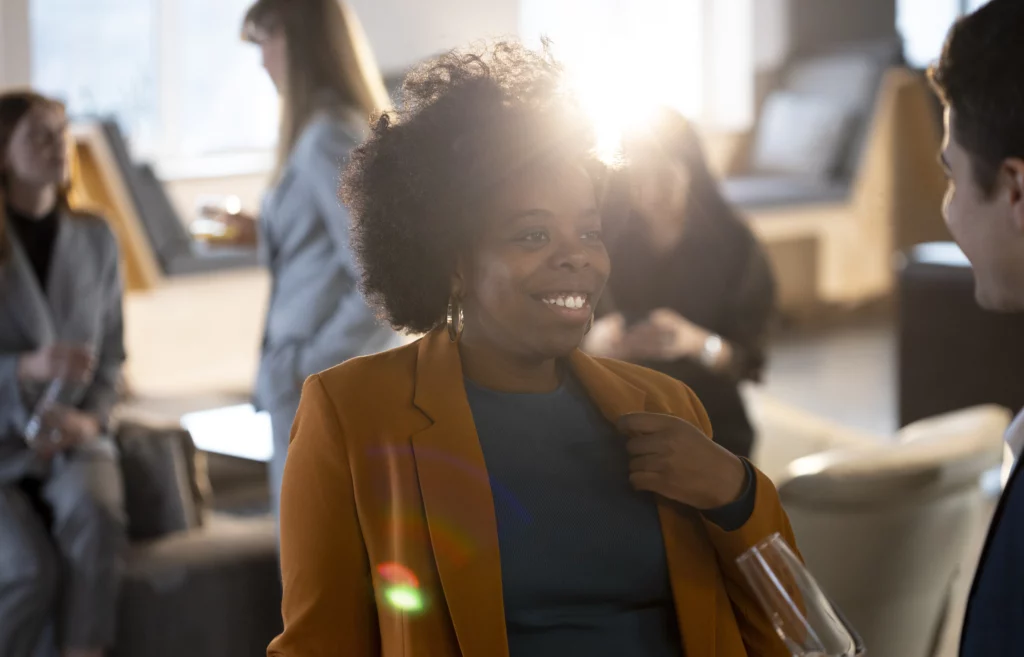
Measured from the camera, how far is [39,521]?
2527mm

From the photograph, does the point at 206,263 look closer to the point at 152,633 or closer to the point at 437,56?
the point at 152,633

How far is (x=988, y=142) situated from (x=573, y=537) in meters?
0.50

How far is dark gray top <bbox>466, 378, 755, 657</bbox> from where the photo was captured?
1.16 m

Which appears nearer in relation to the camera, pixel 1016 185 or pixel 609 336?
pixel 1016 185

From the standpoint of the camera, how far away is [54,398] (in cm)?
260

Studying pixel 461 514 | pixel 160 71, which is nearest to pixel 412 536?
pixel 461 514

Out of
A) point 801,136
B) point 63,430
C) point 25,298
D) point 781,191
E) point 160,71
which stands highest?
point 25,298

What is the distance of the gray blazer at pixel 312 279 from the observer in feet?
7.46

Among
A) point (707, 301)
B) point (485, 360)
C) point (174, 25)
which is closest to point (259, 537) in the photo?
point (707, 301)

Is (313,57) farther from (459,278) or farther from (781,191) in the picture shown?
(781,191)

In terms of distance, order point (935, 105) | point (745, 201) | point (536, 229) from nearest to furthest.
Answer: point (536, 229) → point (745, 201) → point (935, 105)

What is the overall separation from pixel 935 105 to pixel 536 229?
6.89 meters

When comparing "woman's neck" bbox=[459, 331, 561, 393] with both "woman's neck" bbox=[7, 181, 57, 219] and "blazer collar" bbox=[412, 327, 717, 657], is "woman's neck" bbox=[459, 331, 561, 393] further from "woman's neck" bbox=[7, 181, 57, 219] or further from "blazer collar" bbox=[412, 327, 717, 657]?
"woman's neck" bbox=[7, 181, 57, 219]

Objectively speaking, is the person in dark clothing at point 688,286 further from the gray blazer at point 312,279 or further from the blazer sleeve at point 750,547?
the blazer sleeve at point 750,547
